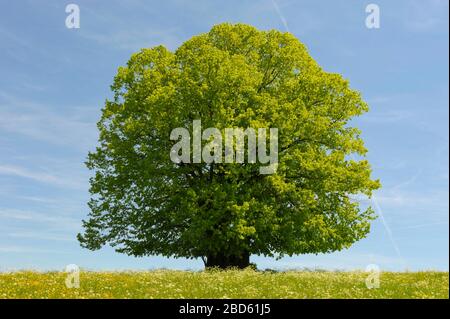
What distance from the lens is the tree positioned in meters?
34.0

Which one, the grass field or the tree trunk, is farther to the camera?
the tree trunk

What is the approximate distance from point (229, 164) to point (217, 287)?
11.0 m

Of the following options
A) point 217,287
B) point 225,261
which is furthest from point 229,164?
point 217,287

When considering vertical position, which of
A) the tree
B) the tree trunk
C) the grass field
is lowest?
the grass field

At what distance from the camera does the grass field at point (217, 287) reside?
22.5 m

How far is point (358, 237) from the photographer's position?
36.1 m

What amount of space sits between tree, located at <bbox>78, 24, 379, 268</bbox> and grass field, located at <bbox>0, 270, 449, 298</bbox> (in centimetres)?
616

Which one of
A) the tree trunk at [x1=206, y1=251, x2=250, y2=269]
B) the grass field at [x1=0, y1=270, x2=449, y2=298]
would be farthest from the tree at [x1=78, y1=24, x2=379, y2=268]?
the grass field at [x1=0, y1=270, x2=449, y2=298]

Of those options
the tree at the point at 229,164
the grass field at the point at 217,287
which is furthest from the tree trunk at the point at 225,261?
the grass field at the point at 217,287

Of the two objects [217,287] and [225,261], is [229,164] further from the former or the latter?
[217,287]

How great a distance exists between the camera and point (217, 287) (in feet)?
77.8

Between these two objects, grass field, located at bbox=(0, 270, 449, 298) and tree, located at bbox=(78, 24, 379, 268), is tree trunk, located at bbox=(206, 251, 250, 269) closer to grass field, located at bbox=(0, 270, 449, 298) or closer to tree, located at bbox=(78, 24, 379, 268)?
tree, located at bbox=(78, 24, 379, 268)
